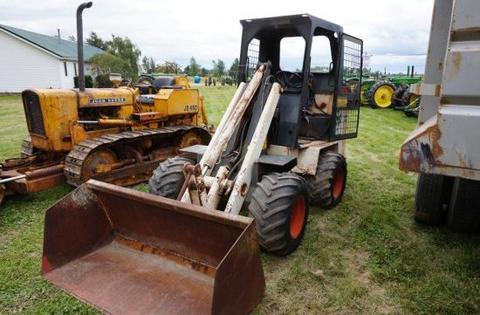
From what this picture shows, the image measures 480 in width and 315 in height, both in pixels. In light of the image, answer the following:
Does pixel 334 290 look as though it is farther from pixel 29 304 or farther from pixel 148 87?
pixel 148 87

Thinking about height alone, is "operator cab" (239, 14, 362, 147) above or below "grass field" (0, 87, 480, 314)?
above

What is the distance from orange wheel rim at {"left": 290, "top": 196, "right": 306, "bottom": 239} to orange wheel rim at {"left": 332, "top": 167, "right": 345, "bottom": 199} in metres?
1.14

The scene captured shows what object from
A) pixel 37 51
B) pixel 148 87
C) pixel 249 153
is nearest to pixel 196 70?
pixel 37 51

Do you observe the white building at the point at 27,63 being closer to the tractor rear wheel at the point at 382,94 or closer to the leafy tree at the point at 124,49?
the leafy tree at the point at 124,49

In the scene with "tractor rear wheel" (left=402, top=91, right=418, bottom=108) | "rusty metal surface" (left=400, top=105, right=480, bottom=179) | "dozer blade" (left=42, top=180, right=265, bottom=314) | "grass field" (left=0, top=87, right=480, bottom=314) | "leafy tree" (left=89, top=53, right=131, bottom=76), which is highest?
"leafy tree" (left=89, top=53, right=131, bottom=76)

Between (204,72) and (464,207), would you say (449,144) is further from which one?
(204,72)

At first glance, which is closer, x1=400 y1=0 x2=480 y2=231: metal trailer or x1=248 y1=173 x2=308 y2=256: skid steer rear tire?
x1=400 y1=0 x2=480 y2=231: metal trailer

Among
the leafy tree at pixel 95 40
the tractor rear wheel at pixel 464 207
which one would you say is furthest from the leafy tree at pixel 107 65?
the tractor rear wheel at pixel 464 207

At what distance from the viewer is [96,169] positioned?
5340 mm

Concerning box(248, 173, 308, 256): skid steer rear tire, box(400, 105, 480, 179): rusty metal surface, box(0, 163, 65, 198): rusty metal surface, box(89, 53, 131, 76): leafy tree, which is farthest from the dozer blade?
box(89, 53, 131, 76): leafy tree

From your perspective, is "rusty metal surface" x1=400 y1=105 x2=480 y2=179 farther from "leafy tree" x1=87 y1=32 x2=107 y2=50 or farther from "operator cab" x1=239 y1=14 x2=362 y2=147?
"leafy tree" x1=87 y1=32 x2=107 y2=50

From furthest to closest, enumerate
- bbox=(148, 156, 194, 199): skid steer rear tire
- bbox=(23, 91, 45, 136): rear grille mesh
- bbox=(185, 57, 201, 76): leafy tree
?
bbox=(185, 57, 201, 76): leafy tree, bbox=(23, 91, 45, 136): rear grille mesh, bbox=(148, 156, 194, 199): skid steer rear tire

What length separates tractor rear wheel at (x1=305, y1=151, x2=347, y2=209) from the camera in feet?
14.8

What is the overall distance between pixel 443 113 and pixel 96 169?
180 inches
